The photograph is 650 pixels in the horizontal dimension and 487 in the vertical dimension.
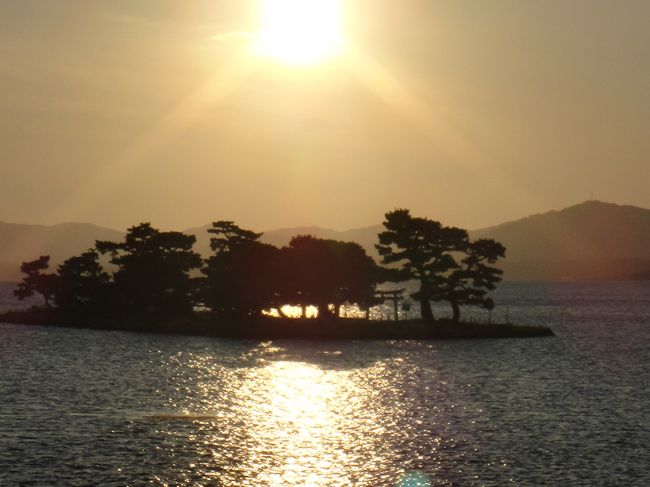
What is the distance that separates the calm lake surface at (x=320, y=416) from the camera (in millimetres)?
52875

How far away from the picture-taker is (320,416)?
73062 millimetres

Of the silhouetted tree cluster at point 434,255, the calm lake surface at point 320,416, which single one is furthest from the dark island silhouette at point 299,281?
the calm lake surface at point 320,416

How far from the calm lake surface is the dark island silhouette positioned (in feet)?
58.5

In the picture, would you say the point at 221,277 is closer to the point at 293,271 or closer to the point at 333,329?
the point at 293,271

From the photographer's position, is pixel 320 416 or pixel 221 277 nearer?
pixel 320 416

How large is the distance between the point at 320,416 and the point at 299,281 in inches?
3051

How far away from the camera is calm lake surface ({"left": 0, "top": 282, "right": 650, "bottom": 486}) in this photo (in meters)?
52.9

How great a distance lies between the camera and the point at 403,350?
131 metres

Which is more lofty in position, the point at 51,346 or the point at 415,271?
the point at 415,271

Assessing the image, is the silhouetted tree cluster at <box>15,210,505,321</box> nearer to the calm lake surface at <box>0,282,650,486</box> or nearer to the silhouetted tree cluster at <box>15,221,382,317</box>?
the silhouetted tree cluster at <box>15,221,382,317</box>

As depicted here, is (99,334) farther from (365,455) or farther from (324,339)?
(365,455)

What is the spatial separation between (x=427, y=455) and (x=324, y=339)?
291ft

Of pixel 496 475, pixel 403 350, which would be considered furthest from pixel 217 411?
pixel 403 350

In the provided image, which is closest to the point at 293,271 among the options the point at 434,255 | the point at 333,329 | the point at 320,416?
the point at 333,329
